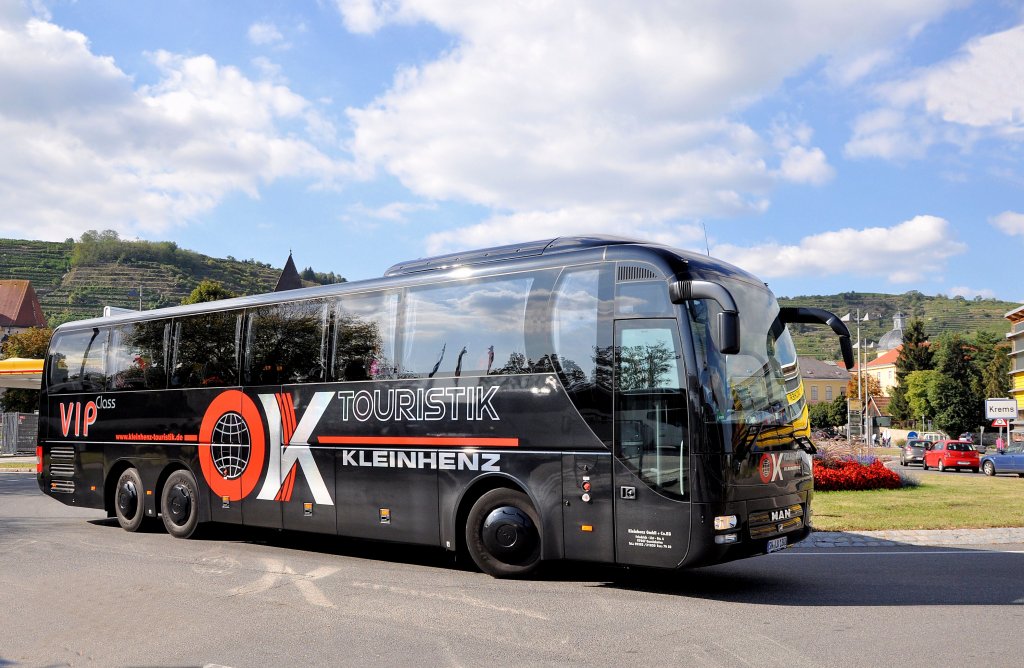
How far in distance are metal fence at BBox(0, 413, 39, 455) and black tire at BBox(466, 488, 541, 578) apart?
1695 inches

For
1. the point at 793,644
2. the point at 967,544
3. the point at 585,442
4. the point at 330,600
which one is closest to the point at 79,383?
the point at 330,600

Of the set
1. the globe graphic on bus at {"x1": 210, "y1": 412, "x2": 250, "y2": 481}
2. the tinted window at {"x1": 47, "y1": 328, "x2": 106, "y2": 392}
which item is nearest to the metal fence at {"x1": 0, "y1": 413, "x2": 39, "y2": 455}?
the tinted window at {"x1": 47, "y1": 328, "x2": 106, "y2": 392}

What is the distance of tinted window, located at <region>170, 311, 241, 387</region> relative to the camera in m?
12.3

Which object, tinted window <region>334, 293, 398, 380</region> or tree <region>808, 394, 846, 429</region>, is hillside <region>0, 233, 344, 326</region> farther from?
tinted window <region>334, 293, 398, 380</region>

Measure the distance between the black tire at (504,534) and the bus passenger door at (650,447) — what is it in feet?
3.71

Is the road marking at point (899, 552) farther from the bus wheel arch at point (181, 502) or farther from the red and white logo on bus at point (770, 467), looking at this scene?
the bus wheel arch at point (181, 502)

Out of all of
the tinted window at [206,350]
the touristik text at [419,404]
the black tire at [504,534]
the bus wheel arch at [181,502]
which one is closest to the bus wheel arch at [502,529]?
the black tire at [504,534]

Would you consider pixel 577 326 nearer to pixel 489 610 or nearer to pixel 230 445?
pixel 489 610

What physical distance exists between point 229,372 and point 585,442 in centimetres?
594

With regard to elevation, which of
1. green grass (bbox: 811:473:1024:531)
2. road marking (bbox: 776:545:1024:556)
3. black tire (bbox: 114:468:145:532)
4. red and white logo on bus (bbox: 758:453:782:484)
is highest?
red and white logo on bus (bbox: 758:453:782:484)

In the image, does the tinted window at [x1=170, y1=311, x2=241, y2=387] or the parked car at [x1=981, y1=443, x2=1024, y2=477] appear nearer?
the tinted window at [x1=170, y1=311, x2=241, y2=387]

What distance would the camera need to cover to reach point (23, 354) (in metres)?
65.1

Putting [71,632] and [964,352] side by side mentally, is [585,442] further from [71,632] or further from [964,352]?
[964,352]

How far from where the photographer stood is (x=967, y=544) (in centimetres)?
1224
